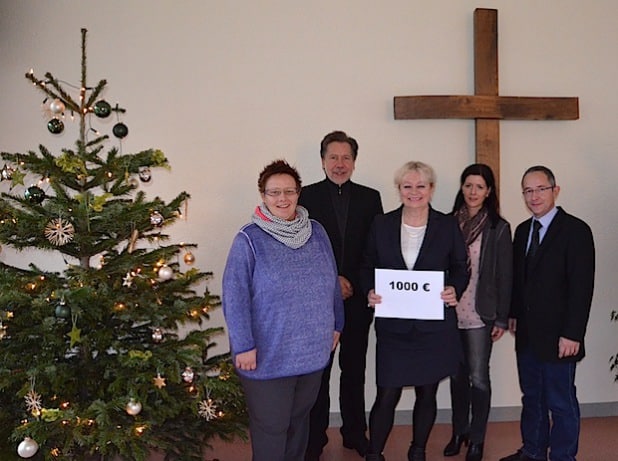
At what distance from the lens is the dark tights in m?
2.80

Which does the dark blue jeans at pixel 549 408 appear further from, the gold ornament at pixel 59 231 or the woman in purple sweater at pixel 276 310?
the gold ornament at pixel 59 231

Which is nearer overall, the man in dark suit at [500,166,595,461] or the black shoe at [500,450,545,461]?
the man in dark suit at [500,166,595,461]

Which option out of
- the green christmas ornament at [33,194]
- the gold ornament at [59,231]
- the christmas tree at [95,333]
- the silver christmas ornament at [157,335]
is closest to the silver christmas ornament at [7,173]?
the christmas tree at [95,333]

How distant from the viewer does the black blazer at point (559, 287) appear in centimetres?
276

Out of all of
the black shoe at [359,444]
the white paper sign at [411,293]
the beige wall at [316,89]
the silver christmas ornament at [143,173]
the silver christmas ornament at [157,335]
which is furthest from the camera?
the beige wall at [316,89]

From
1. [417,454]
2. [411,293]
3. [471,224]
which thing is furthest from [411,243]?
[417,454]

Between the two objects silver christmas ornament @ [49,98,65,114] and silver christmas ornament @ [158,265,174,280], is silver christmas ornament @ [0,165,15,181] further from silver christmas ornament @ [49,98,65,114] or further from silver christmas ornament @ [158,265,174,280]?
silver christmas ornament @ [158,265,174,280]

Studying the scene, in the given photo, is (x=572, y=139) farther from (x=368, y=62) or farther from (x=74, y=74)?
(x=74, y=74)

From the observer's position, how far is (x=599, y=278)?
393 cm

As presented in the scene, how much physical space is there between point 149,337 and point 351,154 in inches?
54.1

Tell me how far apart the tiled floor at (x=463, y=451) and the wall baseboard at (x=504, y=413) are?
0.06 metres

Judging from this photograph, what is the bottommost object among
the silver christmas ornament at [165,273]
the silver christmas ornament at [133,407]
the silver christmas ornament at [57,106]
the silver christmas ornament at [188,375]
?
the silver christmas ornament at [133,407]

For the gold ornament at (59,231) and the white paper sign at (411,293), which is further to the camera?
the white paper sign at (411,293)

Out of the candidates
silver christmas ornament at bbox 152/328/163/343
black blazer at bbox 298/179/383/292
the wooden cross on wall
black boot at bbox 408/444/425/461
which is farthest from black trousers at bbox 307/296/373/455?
the wooden cross on wall
